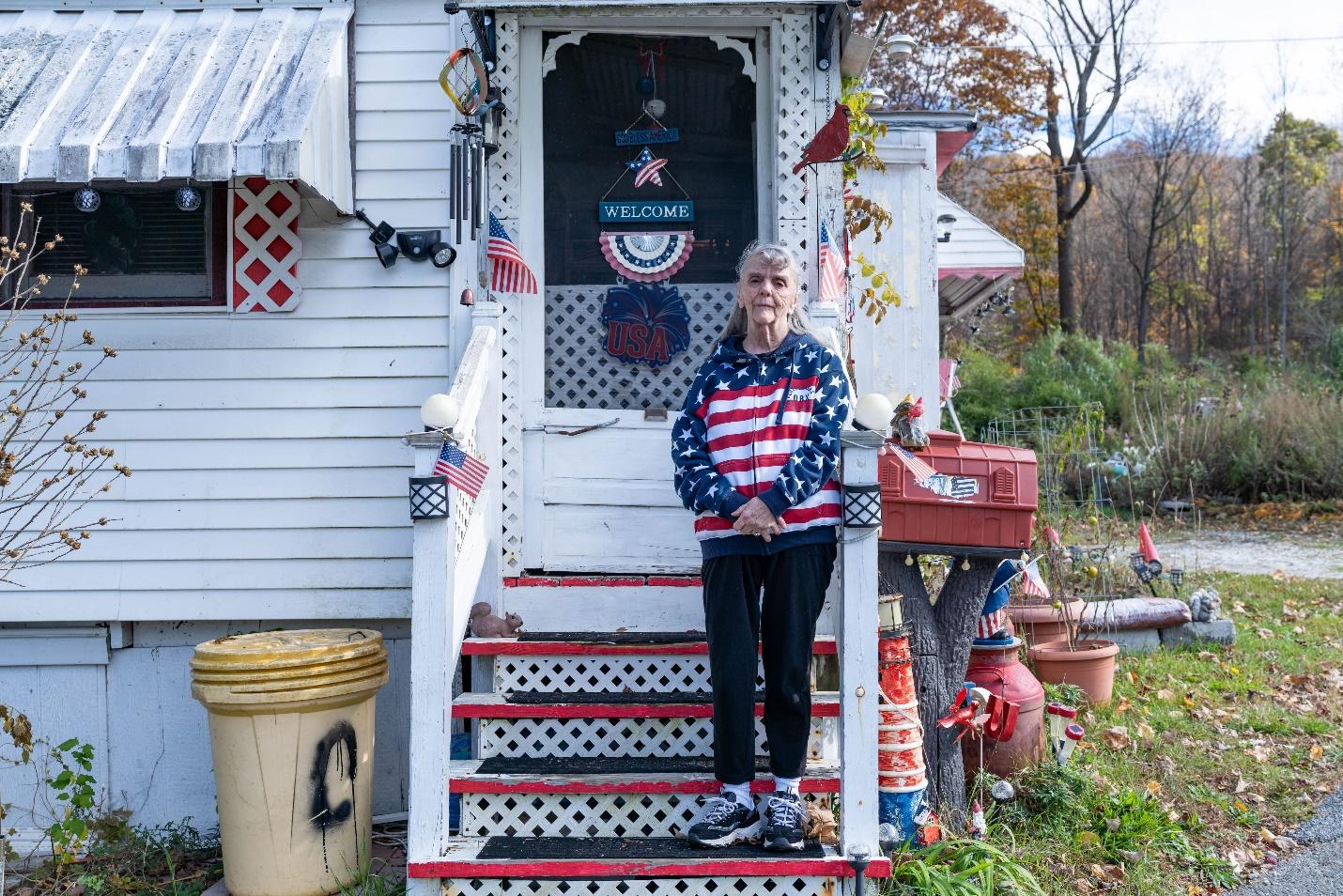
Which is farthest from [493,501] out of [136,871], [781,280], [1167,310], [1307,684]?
[1167,310]

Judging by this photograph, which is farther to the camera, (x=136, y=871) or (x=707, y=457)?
(x=136, y=871)

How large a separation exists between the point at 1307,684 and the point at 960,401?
44.4 feet

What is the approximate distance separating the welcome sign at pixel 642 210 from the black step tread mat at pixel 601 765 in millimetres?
2438

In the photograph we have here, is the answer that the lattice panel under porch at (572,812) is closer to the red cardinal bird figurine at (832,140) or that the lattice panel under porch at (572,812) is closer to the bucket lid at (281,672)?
the bucket lid at (281,672)

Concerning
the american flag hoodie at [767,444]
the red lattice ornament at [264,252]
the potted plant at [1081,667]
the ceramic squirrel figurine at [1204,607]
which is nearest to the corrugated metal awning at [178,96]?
the red lattice ornament at [264,252]

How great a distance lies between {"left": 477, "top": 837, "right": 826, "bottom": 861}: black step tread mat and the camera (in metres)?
3.72

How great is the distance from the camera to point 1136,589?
844 cm

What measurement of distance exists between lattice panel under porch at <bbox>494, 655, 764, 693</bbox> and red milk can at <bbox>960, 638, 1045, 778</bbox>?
1.22 meters

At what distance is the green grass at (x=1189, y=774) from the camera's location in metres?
4.39

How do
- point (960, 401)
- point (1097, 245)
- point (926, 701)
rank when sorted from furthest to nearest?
point (1097, 245)
point (960, 401)
point (926, 701)

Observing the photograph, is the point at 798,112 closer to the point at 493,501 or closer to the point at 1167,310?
the point at 493,501

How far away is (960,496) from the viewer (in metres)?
4.52

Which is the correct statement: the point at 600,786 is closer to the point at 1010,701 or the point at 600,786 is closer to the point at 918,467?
the point at 918,467

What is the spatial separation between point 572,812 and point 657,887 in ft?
1.59
